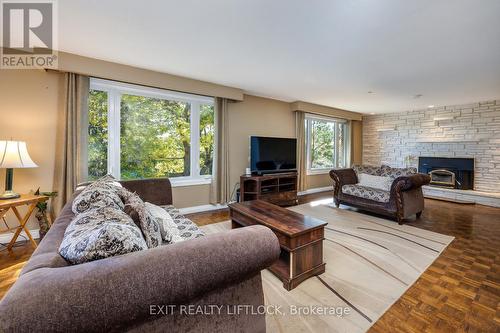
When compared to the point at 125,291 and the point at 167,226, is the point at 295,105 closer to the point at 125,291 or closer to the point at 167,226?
the point at 167,226

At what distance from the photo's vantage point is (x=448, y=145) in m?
5.41

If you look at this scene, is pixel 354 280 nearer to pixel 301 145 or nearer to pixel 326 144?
pixel 301 145

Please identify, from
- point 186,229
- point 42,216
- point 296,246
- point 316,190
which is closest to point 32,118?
point 42,216

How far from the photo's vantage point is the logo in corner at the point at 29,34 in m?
1.91

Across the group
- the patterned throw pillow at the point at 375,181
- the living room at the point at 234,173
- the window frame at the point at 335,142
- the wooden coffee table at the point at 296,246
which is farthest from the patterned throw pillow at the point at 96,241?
the window frame at the point at 335,142

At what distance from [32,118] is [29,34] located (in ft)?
3.31

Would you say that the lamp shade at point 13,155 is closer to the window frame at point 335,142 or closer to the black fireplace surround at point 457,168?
the window frame at point 335,142

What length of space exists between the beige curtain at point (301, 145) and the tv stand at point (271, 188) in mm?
736

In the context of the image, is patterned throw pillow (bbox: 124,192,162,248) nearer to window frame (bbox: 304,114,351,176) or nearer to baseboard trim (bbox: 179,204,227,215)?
baseboard trim (bbox: 179,204,227,215)

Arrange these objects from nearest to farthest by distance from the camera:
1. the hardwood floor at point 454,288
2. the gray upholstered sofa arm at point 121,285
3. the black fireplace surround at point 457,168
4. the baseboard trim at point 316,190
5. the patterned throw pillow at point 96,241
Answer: the gray upholstered sofa arm at point 121,285
the patterned throw pillow at point 96,241
the hardwood floor at point 454,288
the black fireplace surround at point 457,168
the baseboard trim at point 316,190

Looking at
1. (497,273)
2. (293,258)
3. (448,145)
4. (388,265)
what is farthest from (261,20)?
(448,145)

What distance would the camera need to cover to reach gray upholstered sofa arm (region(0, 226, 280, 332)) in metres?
0.62

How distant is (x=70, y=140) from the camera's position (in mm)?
2857

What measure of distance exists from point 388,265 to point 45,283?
267 centimetres
